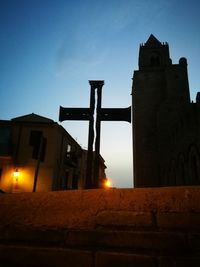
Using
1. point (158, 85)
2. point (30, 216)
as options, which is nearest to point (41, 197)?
point (30, 216)

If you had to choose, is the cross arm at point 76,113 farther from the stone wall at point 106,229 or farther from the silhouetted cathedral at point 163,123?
the silhouetted cathedral at point 163,123

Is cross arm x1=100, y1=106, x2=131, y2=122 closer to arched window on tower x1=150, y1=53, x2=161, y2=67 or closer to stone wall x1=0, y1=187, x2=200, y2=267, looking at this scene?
stone wall x1=0, y1=187, x2=200, y2=267

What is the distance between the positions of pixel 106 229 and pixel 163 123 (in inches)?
904

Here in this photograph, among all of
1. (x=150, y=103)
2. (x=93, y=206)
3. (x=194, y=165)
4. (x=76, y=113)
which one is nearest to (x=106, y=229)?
(x=93, y=206)

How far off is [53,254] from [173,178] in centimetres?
1900

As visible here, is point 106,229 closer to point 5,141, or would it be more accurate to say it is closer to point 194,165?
point 194,165

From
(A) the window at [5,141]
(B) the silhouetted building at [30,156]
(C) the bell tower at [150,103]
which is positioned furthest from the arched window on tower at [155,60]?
(A) the window at [5,141]

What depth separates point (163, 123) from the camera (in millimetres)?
23250

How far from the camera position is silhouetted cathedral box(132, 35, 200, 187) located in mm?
15727

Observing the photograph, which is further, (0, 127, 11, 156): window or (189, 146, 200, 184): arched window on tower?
(0, 127, 11, 156): window

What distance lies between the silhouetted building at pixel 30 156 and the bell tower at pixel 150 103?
9.00 meters

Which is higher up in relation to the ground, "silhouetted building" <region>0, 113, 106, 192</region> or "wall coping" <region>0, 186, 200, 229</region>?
"silhouetted building" <region>0, 113, 106, 192</region>

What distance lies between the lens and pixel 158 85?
27953 mm

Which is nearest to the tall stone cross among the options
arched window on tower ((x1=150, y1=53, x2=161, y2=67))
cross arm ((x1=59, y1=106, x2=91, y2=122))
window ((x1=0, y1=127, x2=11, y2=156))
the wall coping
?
cross arm ((x1=59, y1=106, x2=91, y2=122))
